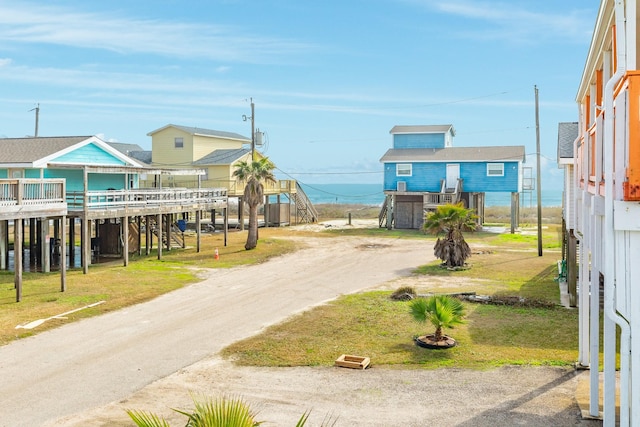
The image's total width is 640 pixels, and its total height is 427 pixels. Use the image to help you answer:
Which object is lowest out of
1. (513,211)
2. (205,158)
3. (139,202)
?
(513,211)

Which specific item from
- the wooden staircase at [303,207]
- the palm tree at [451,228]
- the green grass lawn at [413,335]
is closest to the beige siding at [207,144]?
the wooden staircase at [303,207]

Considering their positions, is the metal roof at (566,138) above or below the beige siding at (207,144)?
below

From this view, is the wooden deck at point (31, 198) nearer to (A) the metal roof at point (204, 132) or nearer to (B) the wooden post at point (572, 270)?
(B) the wooden post at point (572, 270)

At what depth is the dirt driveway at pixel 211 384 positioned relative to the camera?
10523mm

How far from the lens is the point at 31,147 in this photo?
96.9 ft

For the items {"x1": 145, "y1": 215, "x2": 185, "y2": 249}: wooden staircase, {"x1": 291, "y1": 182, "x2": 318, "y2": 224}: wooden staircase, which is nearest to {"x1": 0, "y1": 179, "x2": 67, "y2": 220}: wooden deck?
{"x1": 145, "y1": 215, "x2": 185, "y2": 249}: wooden staircase

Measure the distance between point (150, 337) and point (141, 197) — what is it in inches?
659

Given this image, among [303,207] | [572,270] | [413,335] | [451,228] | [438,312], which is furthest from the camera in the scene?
[303,207]

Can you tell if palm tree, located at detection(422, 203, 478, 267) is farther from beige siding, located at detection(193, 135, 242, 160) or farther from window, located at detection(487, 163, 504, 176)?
beige siding, located at detection(193, 135, 242, 160)

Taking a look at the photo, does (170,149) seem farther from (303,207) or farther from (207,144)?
(303,207)

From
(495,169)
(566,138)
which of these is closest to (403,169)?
(495,169)

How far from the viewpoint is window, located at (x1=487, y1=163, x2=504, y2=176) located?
46.0 meters

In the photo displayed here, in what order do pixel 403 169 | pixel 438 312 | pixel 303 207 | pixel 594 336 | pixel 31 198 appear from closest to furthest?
pixel 594 336
pixel 438 312
pixel 31 198
pixel 403 169
pixel 303 207

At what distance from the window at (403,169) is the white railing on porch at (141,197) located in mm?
15635
